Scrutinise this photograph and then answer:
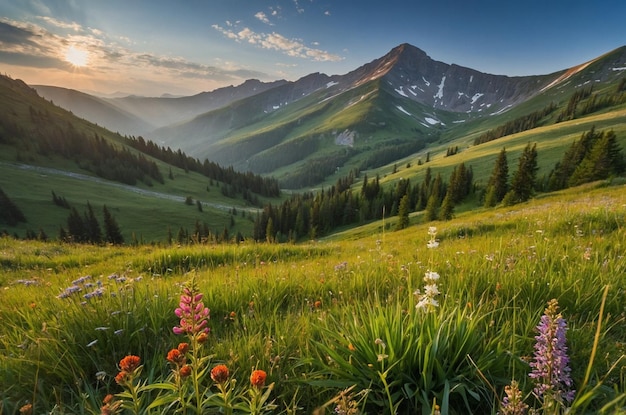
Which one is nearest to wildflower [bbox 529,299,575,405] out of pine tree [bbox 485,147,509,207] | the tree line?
pine tree [bbox 485,147,509,207]

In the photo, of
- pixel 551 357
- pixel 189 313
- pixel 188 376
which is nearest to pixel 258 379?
pixel 188 376

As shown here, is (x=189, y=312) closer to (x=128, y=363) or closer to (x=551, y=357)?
(x=128, y=363)

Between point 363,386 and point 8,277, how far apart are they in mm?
10501

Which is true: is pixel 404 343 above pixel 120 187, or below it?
above

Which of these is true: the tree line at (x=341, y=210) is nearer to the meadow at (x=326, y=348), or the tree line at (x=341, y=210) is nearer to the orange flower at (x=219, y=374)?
the meadow at (x=326, y=348)

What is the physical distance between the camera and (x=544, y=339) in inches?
67.2

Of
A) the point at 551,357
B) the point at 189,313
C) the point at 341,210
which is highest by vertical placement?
the point at 189,313

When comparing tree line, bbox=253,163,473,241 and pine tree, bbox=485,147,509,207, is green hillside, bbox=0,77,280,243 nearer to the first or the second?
tree line, bbox=253,163,473,241

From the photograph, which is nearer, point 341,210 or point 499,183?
point 499,183

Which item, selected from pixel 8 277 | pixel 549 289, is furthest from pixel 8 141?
pixel 549 289

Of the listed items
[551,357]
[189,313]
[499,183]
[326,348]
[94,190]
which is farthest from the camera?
[94,190]

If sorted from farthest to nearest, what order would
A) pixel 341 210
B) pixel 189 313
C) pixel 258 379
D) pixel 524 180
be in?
pixel 341 210 < pixel 524 180 < pixel 189 313 < pixel 258 379

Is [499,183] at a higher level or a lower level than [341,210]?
higher

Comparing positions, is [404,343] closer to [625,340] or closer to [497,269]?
[625,340]
